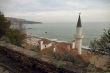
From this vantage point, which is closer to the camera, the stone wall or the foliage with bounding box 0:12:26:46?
the stone wall

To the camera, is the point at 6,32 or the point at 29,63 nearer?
the point at 29,63

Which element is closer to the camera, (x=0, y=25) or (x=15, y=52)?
(x=15, y=52)

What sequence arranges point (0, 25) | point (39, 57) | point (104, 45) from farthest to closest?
point (104, 45) → point (0, 25) → point (39, 57)

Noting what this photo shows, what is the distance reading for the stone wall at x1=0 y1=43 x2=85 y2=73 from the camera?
323 centimetres

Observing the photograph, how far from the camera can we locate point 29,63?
375cm

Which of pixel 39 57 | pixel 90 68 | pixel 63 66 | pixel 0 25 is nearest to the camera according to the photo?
pixel 90 68

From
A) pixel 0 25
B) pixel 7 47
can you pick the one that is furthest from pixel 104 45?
pixel 7 47

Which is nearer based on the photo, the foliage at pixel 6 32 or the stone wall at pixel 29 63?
the stone wall at pixel 29 63

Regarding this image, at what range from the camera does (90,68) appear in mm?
3021

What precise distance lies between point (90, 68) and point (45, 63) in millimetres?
899

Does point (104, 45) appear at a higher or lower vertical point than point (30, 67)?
lower

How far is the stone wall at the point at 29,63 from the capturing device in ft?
10.6

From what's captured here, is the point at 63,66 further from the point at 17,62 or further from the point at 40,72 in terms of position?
the point at 17,62

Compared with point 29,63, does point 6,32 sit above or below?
above
